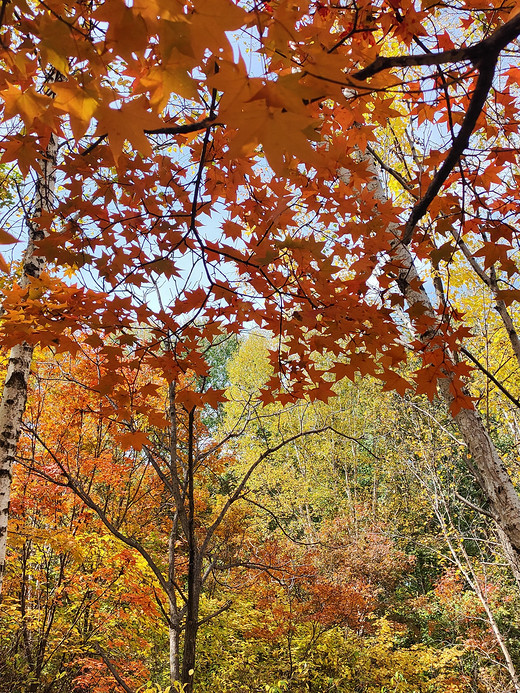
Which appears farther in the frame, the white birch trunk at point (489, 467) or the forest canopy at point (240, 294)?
the white birch trunk at point (489, 467)

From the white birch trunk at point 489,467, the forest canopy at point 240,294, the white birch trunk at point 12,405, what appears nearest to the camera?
the forest canopy at point 240,294

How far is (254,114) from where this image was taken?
0.56 meters

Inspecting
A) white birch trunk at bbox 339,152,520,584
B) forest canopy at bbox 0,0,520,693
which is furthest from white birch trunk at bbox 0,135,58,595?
Answer: white birch trunk at bbox 339,152,520,584

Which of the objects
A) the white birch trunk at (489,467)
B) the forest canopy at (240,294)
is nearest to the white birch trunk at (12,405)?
the forest canopy at (240,294)

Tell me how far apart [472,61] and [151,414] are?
1.49 m

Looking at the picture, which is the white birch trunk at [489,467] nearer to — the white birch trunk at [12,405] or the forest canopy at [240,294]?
the forest canopy at [240,294]

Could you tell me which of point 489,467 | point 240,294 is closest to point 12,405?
point 240,294

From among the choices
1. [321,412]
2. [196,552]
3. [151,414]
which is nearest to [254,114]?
[151,414]

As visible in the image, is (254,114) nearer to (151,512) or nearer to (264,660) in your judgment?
(264,660)

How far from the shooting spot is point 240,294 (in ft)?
4.20

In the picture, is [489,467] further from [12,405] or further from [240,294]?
[12,405]

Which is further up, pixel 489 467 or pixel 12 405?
pixel 12 405

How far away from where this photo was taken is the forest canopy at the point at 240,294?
768 mm

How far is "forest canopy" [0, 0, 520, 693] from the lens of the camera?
77 centimetres
